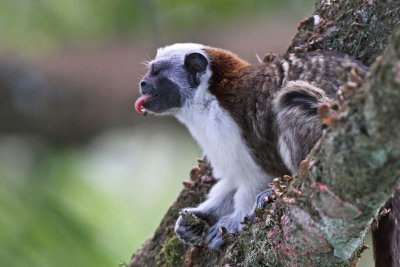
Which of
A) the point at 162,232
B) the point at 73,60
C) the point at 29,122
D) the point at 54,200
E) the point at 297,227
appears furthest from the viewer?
the point at 73,60

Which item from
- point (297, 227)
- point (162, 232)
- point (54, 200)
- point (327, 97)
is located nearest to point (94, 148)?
point (54, 200)

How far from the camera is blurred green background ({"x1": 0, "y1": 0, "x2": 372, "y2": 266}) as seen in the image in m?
5.00

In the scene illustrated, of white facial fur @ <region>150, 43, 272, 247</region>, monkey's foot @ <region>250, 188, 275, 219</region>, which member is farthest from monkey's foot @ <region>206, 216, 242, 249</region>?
monkey's foot @ <region>250, 188, 275, 219</region>

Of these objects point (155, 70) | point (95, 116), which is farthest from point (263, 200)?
point (95, 116)

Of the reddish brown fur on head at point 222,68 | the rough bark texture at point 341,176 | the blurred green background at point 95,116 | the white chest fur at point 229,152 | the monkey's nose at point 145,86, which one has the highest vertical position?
the blurred green background at point 95,116

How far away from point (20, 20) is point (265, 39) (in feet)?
8.37

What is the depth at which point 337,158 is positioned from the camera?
1.64 metres

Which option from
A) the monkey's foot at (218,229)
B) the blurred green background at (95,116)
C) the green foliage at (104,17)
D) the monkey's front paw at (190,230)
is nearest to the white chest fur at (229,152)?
the monkey's foot at (218,229)

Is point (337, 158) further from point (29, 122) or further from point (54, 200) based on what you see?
point (29, 122)

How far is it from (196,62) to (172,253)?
3.32ft

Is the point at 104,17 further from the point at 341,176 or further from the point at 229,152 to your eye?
the point at 341,176

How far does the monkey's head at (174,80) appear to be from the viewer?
3.32 meters

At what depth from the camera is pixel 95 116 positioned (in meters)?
6.23

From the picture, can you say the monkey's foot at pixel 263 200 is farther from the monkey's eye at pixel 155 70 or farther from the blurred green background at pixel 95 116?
the blurred green background at pixel 95 116
